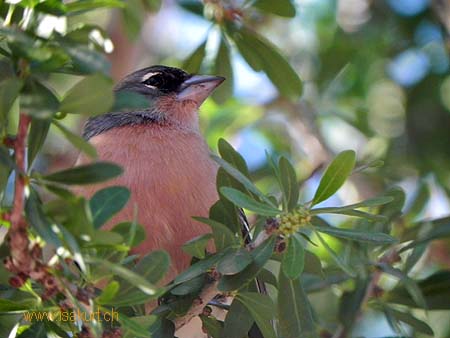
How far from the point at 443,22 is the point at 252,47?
263 cm

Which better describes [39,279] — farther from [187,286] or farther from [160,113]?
[160,113]

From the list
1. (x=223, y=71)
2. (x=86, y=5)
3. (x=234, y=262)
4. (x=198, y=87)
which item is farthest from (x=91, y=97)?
(x=198, y=87)

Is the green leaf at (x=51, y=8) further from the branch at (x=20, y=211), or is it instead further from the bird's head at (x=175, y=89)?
the bird's head at (x=175, y=89)

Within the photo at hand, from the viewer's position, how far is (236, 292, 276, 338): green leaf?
12.4ft

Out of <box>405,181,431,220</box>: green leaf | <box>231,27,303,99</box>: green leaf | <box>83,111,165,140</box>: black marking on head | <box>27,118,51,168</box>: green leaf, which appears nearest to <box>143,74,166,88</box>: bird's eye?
<box>83,111,165,140</box>: black marking on head

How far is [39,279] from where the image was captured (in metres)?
3.14

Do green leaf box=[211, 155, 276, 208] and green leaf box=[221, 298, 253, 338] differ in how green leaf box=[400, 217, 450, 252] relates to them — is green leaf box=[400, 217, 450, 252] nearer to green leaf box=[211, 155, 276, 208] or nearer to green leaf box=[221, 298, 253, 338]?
green leaf box=[221, 298, 253, 338]

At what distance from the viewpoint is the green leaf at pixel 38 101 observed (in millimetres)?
2922

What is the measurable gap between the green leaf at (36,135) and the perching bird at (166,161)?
754 millimetres

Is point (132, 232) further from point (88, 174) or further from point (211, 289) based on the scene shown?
point (211, 289)

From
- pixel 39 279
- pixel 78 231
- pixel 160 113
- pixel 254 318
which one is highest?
pixel 78 231

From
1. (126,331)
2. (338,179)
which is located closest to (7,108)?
(126,331)

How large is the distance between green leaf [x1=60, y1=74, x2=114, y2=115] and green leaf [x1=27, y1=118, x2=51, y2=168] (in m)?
0.22

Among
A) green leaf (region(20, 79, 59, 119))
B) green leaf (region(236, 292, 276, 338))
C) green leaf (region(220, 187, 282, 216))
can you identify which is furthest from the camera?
green leaf (region(236, 292, 276, 338))
